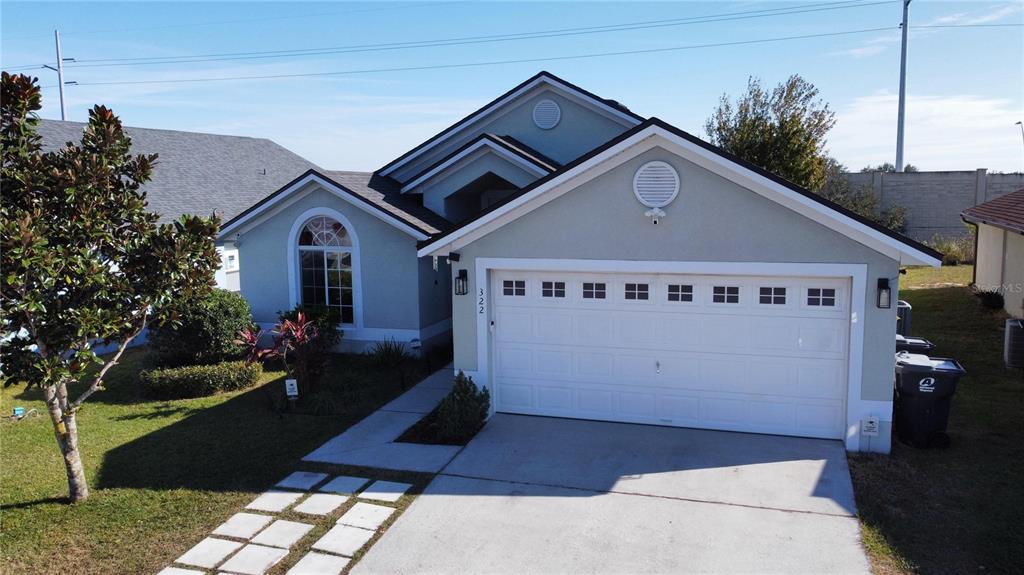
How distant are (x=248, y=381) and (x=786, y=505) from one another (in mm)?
9364

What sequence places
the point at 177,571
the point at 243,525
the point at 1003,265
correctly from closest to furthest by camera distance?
the point at 177,571 → the point at 243,525 → the point at 1003,265

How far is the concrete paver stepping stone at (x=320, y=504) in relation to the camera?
7535 millimetres

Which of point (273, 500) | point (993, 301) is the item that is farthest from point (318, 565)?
Result: point (993, 301)

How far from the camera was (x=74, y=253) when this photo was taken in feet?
22.9

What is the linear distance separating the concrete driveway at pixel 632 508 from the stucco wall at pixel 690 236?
1731mm

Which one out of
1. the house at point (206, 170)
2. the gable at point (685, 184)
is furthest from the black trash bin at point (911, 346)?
the house at point (206, 170)

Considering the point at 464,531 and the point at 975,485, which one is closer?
the point at 464,531

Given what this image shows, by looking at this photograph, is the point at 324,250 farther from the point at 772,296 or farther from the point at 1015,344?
the point at 1015,344

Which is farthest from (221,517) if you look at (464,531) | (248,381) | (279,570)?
(248,381)

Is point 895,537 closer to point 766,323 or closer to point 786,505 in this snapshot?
point 786,505

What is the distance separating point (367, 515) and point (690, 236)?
17.5 ft

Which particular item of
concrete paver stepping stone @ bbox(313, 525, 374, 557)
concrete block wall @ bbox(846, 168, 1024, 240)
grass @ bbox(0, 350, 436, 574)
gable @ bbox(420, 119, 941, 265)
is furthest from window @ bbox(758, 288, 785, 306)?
concrete block wall @ bbox(846, 168, 1024, 240)

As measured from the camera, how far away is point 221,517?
740 cm

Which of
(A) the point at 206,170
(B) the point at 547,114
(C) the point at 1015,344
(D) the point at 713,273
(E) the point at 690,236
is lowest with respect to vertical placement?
(C) the point at 1015,344
